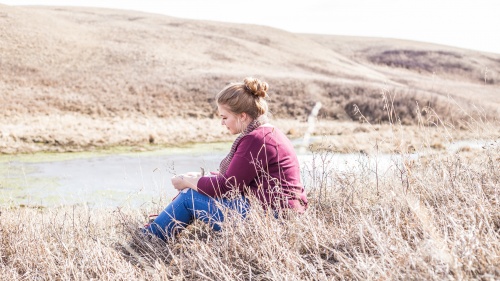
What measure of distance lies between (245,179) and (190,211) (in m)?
0.52

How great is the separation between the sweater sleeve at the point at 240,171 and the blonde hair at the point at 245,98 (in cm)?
27

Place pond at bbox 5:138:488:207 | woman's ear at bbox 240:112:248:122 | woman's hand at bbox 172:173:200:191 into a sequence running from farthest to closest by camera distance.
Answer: pond at bbox 5:138:488:207 → woman's ear at bbox 240:112:248:122 → woman's hand at bbox 172:173:200:191

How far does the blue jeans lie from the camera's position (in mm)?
3623

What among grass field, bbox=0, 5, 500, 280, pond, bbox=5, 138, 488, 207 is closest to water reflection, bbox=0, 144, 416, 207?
pond, bbox=5, 138, 488, 207

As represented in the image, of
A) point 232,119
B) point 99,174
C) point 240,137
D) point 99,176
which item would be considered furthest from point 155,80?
point 240,137

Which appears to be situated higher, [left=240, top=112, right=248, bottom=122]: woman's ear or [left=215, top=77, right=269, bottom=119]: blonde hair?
[left=215, top=77, right=269, bottom=119]: blonde hair

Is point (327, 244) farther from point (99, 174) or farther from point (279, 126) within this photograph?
point (279, 126)

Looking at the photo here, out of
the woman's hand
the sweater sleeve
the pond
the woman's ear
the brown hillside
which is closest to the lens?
the sweater sleeve

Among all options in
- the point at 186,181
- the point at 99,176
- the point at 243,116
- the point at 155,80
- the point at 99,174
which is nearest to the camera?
the point at 186,181

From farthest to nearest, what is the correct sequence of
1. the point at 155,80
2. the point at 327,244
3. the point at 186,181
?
1. the point at 155,80
2. the point at 186,181
3. the point at 327,244

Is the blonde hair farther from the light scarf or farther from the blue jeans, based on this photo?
the blue jeans

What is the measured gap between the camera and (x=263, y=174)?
363 cm

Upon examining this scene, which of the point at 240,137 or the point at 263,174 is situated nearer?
the point at 263,174

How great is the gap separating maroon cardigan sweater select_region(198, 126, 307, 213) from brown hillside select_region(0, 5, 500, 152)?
36.2 ft
